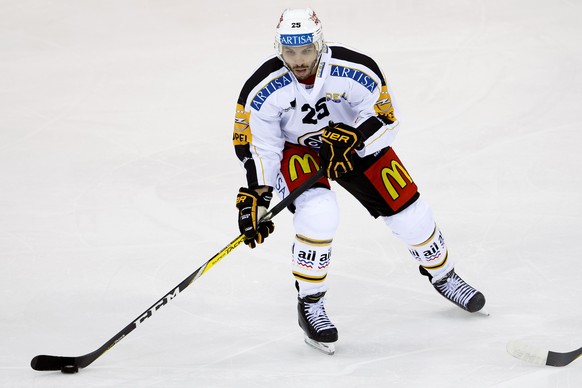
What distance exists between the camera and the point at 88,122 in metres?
5.86

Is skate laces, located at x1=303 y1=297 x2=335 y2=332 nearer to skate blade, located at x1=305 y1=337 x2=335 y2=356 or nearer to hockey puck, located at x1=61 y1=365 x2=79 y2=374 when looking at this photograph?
skate blade, located at x1=305 y1=337 x2=335 y2=356

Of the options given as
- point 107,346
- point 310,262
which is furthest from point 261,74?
point 107,346

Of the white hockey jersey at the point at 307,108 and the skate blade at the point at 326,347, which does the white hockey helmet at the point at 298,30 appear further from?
the skate blade at the point at 326,347

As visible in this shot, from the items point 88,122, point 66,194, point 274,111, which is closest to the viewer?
point 274,111

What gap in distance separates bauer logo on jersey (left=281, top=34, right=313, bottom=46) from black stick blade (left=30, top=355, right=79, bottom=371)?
4.23 feet

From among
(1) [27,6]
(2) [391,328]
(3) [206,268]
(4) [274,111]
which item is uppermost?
(1) [27,6]

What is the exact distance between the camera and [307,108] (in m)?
3.43

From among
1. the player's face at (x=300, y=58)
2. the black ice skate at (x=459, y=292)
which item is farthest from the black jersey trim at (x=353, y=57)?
the black ice skate at (x=459, y=292)

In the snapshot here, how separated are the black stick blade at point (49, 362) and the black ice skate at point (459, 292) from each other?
4.50ft

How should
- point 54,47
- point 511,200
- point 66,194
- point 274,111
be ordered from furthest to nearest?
point 54,47 < point 66,194 < point 511,200 < point 274,111

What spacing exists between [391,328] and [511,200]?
134 centimetres

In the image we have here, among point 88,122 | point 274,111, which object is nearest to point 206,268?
point 274,111

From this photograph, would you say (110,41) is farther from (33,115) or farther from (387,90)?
(387,90)

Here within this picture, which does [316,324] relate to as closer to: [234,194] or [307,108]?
[307,108]
